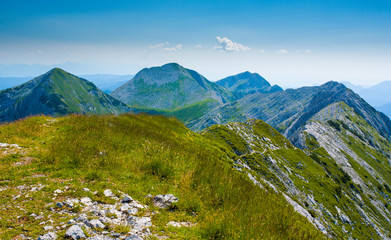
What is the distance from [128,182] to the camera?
329 inches

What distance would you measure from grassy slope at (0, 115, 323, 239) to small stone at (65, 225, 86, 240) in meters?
0.79

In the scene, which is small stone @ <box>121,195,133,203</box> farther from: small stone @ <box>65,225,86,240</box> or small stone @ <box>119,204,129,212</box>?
small stone @ <box>65,225,86,240</box>

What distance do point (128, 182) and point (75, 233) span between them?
3.69 m

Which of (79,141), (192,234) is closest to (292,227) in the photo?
(192,234)

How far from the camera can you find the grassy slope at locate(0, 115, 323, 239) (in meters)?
5.79

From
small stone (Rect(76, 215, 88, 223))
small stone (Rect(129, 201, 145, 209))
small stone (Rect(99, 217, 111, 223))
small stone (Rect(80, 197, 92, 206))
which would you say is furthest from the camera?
small stone (Rect(129, 201, 145, 209))

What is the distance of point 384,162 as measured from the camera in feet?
595

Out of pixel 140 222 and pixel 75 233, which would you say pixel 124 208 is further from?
pixel 75 233

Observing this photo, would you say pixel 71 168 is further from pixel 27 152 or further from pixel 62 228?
pixel 62 228

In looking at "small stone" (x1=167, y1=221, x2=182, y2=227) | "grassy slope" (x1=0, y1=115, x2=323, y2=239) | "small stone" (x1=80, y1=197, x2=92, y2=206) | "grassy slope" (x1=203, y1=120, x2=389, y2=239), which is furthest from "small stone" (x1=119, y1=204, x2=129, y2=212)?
"grassy slope" (x1=203, y1=120, x2=389, y2=239)

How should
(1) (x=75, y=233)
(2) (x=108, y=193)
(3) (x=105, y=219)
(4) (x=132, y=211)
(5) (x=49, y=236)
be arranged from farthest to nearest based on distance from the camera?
(2) (x=108, y=193) → (4) (x=132, y=211) → (3) (x=105, y=219) → (1) (x=75, y=233) → (5) (x=49, y=236)

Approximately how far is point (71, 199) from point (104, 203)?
1.08m

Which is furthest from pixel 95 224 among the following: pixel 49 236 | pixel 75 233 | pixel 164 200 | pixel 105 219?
pixel 164 200

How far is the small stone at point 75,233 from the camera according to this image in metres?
4.61
